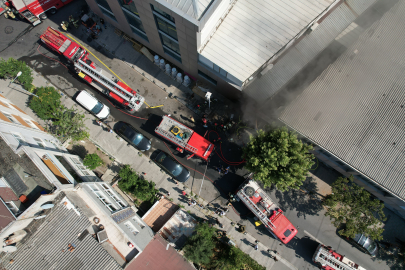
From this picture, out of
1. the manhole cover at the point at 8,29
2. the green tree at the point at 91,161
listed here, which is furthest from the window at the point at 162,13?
the manhole cover at the point at 8,29

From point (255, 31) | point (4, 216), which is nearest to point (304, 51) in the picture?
point (255, 31)

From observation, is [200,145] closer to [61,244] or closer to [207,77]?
[207,77]

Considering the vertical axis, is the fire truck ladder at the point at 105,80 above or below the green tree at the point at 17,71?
above

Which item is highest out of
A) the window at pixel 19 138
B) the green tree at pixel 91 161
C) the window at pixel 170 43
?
the window at pixel 170 43

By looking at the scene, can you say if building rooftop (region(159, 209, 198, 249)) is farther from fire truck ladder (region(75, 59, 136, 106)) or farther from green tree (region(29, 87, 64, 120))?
green tree (region(29, 87, 64, 120))

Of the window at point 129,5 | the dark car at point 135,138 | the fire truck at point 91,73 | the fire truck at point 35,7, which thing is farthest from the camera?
the fire truck at point 35,7

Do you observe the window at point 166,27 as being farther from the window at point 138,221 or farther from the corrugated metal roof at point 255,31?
the window at point 138,221

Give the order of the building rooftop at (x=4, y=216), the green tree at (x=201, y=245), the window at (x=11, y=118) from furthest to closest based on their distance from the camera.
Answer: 1. the green tree at (x=201, y=245)
2. the window at (x=11, y=118)
3. the building rooftop at (x=4, y=216)
